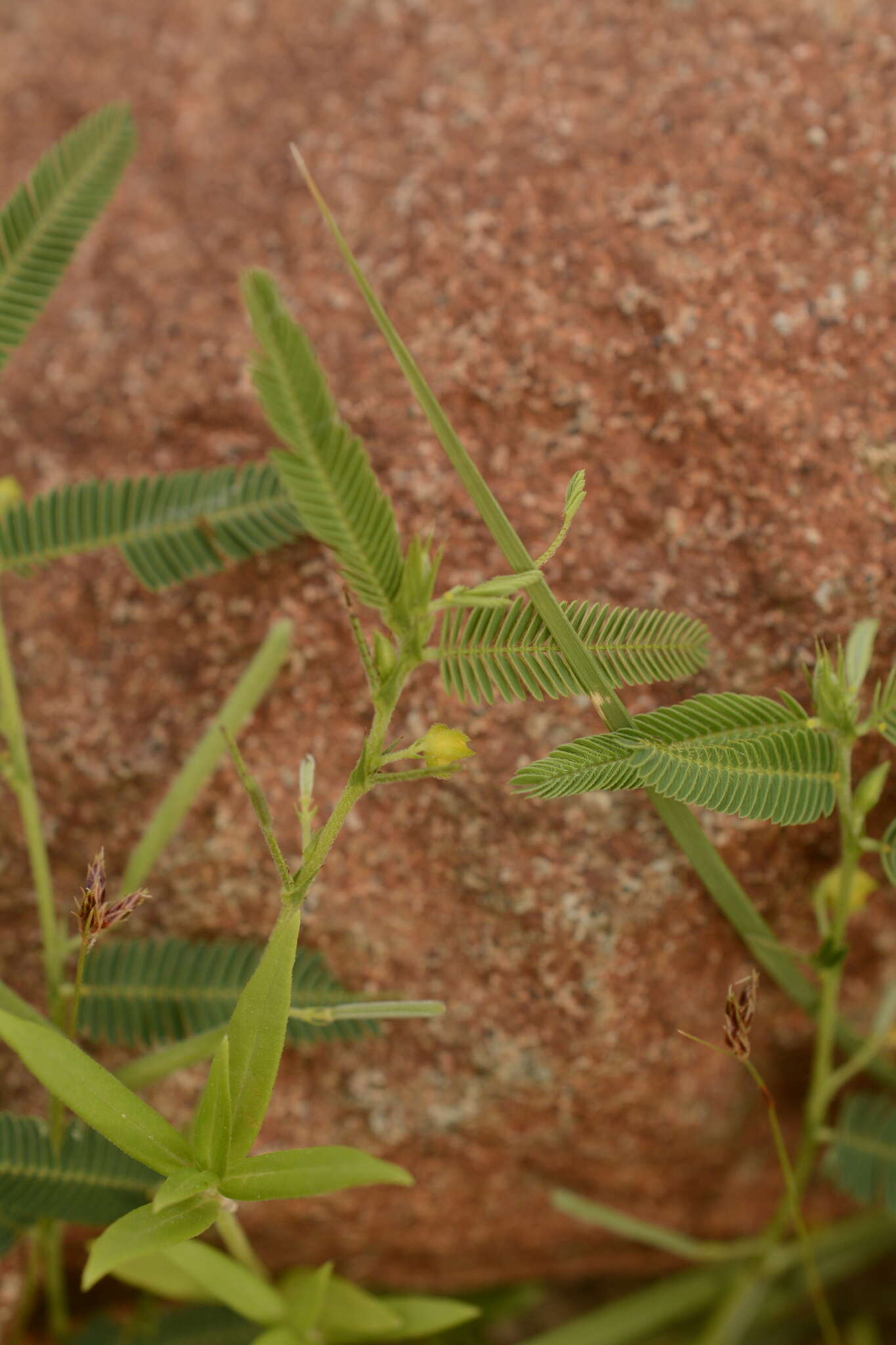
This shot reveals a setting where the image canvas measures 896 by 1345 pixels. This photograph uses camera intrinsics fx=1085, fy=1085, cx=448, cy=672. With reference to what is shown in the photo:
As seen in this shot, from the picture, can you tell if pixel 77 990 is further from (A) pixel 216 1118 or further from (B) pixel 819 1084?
(B) pixel 819 1084

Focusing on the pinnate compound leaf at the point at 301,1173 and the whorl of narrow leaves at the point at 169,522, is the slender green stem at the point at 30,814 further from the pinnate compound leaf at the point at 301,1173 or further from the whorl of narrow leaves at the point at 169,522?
the pinnate compound leaf at the point at 301,1173

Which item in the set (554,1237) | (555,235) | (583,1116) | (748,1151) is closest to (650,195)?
(555,235)

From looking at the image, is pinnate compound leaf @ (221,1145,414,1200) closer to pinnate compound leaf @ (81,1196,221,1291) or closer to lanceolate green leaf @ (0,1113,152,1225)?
pinnate compound leaf @ (81,1196,221,1291)

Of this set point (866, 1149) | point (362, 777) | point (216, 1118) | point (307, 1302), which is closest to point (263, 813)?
point (362, 777)

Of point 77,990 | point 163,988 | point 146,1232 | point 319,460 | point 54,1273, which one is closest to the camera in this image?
point 319,460

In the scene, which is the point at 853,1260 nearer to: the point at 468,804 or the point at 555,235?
the point at 468,804

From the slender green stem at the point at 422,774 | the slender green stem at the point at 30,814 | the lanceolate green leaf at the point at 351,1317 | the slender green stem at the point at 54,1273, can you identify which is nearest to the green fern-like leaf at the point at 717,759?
the slender green stem at the point at 422,774

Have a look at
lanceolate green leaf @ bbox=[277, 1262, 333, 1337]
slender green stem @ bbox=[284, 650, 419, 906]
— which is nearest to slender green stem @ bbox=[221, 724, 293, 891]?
slender green stem @ bbox=[284, 650, 419, 906]
